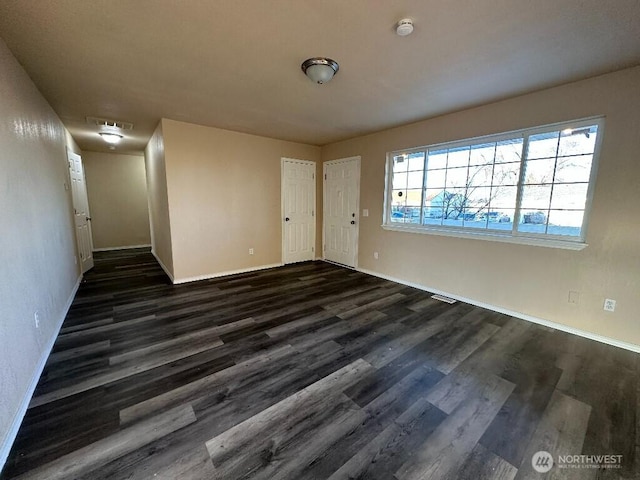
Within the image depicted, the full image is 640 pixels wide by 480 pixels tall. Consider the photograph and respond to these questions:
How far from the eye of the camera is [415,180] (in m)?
4.20

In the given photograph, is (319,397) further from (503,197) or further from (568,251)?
(503,197)

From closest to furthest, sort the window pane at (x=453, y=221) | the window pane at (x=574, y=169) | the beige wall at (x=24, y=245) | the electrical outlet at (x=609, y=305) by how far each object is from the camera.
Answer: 1. the beige wall at (x=24, y=245)
2. the electrical outlet at (x=609, y=305)
3. the window pane at (x=574, y=169)
4. the window pane at (x=453, y=221)

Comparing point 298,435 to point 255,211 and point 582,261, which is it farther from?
point 255,211

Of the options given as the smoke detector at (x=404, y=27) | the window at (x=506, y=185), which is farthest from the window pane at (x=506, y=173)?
the smoke detector at (x=404, y=27)

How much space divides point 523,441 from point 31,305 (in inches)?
141

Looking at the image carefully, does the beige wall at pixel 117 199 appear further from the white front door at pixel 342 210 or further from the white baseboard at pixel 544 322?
the white baseboard at pixel 544 322

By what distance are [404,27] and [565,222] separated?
2661 mm

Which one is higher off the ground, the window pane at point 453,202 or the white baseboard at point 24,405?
the window pane at point 453,202

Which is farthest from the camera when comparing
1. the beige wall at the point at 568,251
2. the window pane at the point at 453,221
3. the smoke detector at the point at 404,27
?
the window pane at the point at 453,221

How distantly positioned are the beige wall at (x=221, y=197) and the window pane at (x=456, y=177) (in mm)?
2986

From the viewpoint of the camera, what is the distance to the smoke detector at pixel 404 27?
176 centimetres

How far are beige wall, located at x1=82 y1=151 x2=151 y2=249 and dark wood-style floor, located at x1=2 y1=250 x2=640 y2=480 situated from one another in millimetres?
4656

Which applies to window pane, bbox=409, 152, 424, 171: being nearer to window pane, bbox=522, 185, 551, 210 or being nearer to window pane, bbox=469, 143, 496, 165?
window pane, bbox=469, 143, 496, 165

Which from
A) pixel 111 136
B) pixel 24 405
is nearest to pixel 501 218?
pixel 24 405
